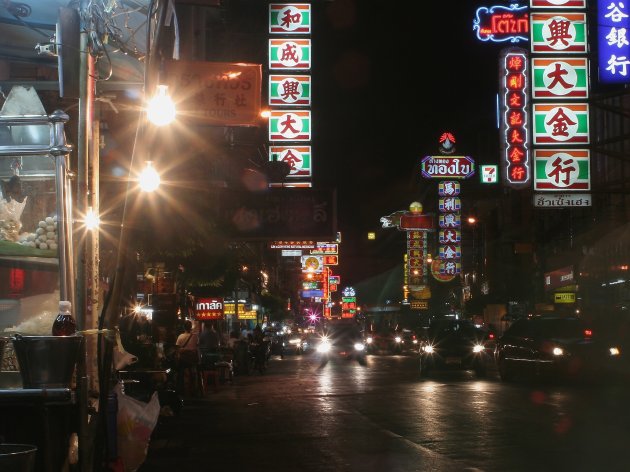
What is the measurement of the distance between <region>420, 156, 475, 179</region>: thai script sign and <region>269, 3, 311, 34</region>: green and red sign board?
35223 millimetres

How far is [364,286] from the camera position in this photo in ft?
526

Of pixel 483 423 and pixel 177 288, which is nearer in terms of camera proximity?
pixel 483 423

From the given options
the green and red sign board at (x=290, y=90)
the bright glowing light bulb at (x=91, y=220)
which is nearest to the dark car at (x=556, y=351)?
→ the green and red sign board at (x=290, y=90)

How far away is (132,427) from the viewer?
279 inches

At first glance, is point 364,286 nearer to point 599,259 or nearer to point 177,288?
point 599,259

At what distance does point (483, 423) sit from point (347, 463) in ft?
12.7

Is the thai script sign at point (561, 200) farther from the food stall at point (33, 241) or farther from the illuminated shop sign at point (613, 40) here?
the food stall at point (33, 241)

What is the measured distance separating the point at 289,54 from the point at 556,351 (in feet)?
41.4

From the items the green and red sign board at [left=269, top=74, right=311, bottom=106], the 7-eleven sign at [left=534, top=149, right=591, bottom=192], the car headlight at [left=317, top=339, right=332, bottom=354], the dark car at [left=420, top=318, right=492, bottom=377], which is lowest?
the car headlight at [left=317, top=339, right=332, bottom=354]

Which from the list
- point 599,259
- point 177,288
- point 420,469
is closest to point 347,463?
point 420,469

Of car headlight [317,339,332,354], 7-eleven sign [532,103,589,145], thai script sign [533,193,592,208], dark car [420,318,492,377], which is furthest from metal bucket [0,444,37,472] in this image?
car headlight [317,339,332,354]

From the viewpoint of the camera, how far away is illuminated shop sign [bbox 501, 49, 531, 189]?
2916 cm

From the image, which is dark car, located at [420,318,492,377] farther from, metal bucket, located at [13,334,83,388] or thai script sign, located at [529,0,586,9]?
metal bucket, located at [13,334,83,388]

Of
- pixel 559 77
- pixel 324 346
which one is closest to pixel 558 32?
pixel 559 77
